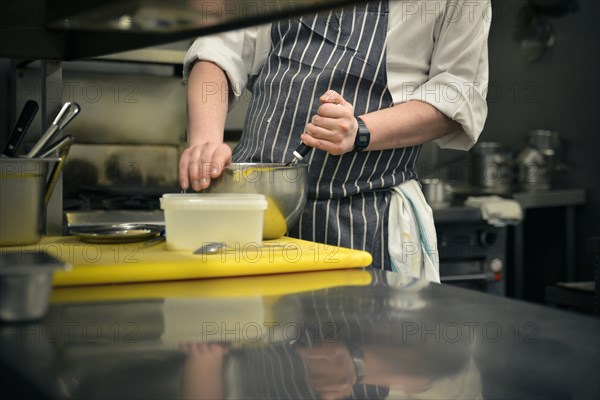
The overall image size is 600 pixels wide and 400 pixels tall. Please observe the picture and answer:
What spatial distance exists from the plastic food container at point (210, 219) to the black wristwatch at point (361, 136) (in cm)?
34

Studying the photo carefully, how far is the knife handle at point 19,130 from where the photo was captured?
150cm

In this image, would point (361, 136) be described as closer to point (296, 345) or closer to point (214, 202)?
point (214, 202)

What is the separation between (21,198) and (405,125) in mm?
769

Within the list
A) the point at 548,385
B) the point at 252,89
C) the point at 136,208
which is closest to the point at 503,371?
the point at 548,385

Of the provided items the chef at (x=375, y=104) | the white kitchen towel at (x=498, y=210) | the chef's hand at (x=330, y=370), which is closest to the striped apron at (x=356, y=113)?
the chef at (x=375, y=104)

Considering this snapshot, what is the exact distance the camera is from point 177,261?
3.90 feet

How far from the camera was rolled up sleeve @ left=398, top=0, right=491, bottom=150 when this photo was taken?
5.48ft

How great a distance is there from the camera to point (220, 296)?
3.45 feet

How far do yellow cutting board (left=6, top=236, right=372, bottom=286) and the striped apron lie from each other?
0.31 meters

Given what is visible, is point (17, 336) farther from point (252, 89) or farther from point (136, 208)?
point (136, 208)

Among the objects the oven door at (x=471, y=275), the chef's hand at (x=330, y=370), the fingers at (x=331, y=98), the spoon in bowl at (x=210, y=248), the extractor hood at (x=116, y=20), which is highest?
the extractor hood at (x=116, y=20)

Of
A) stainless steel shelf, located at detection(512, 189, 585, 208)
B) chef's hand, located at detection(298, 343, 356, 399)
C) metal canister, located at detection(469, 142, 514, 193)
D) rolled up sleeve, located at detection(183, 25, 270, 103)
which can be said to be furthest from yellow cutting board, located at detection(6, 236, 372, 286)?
metal canister, located at detection(469, 142, 514, 193)

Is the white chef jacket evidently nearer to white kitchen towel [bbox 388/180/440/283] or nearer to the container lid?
white kitchen towel [bbox 388/180/440/283]

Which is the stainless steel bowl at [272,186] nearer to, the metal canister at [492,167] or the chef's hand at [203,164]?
the chef's hand at [203,164]
